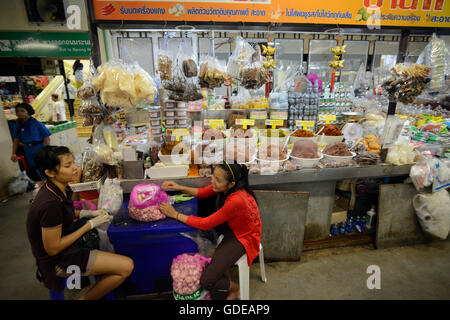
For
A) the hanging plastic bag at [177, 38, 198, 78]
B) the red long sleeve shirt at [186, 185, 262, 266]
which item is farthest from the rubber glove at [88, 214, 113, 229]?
the hanging plastic bag at [177, 38, 198, 78]

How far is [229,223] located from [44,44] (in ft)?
17.1

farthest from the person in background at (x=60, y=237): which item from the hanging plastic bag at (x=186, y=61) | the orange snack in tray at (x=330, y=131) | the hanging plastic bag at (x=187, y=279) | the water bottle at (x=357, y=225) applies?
the orange snack in tray at (x=330, y=131)

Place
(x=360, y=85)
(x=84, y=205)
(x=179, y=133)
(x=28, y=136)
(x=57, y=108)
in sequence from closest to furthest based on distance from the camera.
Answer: (x=84, y=205), (x=179, y=133), (x=28, y=136), (x=360, y=85), (x=57, y=108)

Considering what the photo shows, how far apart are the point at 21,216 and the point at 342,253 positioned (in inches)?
191

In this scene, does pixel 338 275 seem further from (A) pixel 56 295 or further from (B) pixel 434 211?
(A) pixel 56 295

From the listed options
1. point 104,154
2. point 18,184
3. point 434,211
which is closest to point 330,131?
point 434,211

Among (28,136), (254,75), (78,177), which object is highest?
(254,75)

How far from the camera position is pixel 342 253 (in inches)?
114

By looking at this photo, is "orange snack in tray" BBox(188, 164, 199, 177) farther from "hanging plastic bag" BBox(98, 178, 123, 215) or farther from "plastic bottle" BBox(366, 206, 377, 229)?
"plastic bottle" BBox(366, 206, 377, 229)

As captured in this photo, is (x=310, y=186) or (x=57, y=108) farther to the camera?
(x=57, y=108)

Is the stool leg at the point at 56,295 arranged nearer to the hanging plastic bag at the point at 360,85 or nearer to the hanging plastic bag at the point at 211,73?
the hanging plastic bag at the point at 211,73

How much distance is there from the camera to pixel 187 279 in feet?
5.96
